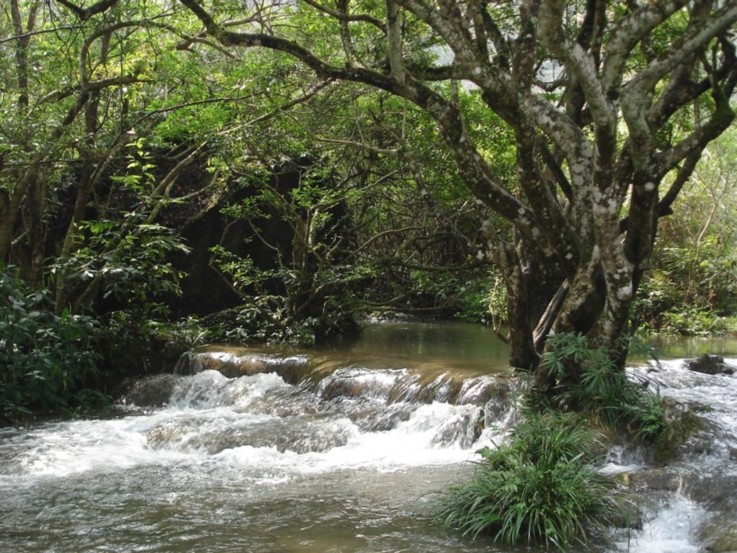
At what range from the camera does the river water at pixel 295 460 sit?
207 inches

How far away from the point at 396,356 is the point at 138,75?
534 cm

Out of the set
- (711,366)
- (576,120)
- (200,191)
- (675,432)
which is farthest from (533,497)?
(200,191)

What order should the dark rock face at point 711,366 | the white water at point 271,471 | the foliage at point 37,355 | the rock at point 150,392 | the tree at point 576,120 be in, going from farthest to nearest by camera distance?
the rock at point 150,392 → the dark rock face at point 711,366 → the foliage at point 37,355 → the tree at point 576,120 → the white water at point 271,471

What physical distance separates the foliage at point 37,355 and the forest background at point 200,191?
0.03 m

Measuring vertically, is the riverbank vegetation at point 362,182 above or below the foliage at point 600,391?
above

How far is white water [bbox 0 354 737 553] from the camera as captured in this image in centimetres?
522

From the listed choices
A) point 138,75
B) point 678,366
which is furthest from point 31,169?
point 678,366

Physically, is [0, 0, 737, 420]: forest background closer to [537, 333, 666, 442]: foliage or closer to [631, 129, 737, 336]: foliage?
[537, 333, 666, 442]: foliage

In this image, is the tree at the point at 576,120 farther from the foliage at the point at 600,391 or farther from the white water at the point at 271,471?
the white water at the point at 271,471

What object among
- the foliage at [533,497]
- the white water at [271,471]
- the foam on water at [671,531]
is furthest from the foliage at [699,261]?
the foliage at [533,497]

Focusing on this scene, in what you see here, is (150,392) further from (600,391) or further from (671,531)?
(671,531)

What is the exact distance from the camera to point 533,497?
518cm

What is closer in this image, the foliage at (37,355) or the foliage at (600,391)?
the foliage at (600,391)

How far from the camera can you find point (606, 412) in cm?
682
